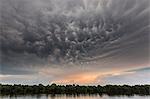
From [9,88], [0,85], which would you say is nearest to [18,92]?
[9,88]

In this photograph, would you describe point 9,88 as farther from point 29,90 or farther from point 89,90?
point 89,90

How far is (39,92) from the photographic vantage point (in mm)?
78812

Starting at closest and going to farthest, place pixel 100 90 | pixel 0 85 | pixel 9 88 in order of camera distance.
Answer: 1. pixel 0 85
2. pixel 9 88
3. pixel 100 90

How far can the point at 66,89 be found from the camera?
8281 centimetres

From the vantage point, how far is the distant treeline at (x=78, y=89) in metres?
76.2

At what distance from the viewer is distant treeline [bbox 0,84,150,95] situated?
3000 inches

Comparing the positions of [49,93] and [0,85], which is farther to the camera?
[49,93]

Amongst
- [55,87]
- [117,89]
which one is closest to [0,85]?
[55,87]

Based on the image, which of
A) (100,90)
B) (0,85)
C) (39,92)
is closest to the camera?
(0,85)

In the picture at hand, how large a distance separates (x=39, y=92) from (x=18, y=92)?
5999mm

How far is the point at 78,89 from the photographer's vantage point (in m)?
84.2

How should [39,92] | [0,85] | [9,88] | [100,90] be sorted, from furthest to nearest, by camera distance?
[100,90] → [39,92] → [9,88] → [0,85]

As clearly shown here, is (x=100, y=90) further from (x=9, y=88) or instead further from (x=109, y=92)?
(x=9, y=88)

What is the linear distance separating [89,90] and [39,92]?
47.8 ft
